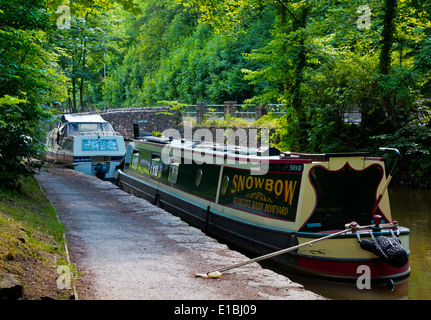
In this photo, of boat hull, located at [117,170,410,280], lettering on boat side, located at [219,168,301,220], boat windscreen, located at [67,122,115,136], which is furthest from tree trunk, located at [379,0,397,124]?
boat windscreen, located at [67,122,115,136]

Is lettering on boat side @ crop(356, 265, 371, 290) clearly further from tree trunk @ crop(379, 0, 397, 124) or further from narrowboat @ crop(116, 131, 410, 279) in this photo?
tree trunk @ crop(379, 0, 397, 124)

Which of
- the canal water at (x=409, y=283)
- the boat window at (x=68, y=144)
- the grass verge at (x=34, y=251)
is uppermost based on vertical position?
the boat window at (x=68, y=144)

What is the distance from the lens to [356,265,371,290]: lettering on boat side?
7949mm

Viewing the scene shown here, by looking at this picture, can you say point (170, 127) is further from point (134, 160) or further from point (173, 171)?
point (173, 171)

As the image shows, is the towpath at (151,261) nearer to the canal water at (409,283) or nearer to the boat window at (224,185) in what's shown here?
the boat window at (224,185)

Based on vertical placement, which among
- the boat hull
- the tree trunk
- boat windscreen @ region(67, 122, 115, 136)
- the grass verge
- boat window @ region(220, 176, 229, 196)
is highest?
the tree trunk

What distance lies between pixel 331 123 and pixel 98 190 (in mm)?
9829

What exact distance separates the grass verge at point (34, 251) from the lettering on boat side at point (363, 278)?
177 inches

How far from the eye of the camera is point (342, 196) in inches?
340

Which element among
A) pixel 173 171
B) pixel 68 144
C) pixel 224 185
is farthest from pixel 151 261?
pixel 68 144

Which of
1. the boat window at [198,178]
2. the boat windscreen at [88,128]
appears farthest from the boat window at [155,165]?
the boat windscreen at [88,128]

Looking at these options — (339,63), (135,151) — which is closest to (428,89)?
(339,63)
